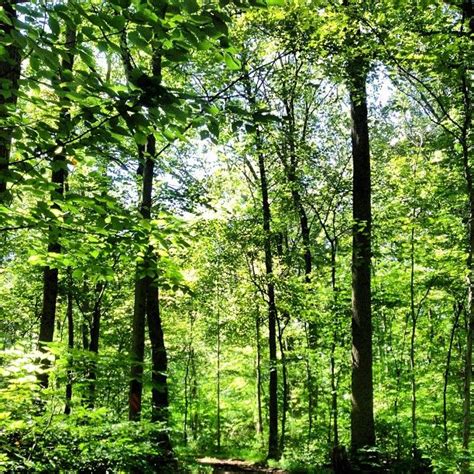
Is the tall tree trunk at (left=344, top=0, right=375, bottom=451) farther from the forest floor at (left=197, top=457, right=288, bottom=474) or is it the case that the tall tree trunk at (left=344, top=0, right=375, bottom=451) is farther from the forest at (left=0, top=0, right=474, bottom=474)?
the forest floor at (left=197, top=457, right=288, bottom=474)

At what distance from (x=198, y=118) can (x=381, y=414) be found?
12.2 m

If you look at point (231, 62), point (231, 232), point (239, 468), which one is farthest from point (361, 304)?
point (239, 468)

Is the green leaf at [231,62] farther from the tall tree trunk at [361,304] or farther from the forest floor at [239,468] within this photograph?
the forest floor at [239,468]

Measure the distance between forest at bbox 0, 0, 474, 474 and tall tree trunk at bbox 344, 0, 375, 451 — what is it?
39 mm

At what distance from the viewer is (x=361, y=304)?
29.5 ft

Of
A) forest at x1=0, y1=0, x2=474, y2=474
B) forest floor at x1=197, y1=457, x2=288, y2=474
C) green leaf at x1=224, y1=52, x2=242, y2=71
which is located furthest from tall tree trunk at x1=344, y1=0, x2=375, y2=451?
green leaf at x1=224, y1=52, x2=242, y2=71

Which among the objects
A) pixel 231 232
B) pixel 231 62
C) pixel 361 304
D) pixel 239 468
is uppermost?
pixel 231 232

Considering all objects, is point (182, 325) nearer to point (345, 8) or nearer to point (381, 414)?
point (381, 414)

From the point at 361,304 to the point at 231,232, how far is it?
661 centimetres

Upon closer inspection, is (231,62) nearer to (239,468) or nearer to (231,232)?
(231,232)

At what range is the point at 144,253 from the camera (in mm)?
4160

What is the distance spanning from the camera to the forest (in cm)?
254

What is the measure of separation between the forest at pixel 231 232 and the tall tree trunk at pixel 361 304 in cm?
4

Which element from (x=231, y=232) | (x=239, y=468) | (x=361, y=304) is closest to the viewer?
(x=361, y=304)
